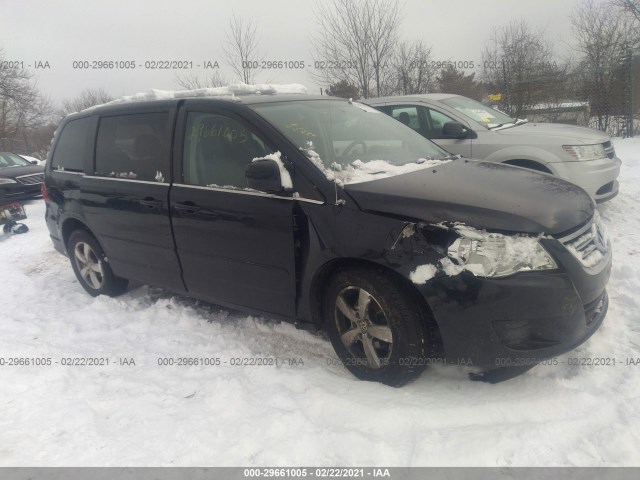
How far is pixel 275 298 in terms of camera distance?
3.20m

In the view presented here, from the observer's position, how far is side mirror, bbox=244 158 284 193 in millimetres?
2883

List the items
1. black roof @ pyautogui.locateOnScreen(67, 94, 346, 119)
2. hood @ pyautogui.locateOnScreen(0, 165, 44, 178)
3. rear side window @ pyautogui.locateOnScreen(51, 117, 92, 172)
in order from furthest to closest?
hood @ pyautogui.locateOnScreen(0, 165, 44, 178)
rear side window @ pyautogui.locateOnScreen(51, 117, 92, 172)
black roof @ pyautogui.locateOnScreen(67, 94, 346, 119)

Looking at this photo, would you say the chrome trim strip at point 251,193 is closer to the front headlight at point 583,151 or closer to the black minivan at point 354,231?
the black minivan at point 354,231

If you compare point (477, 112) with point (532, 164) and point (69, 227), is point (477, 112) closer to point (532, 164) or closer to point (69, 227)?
point (532, 164)

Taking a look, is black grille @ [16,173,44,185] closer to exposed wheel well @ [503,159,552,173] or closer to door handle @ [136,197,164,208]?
door handle @ [136,197,164,208]

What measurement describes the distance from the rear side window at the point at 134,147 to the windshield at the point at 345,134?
96cm

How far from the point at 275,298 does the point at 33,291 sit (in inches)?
140

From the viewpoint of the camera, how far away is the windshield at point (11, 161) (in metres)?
12.9

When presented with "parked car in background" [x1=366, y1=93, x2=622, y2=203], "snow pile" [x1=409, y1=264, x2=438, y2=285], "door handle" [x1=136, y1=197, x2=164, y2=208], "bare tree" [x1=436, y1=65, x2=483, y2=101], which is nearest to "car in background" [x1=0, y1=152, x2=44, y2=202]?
"door handle" [x1=136, y1=197, x2=164, y2=208]

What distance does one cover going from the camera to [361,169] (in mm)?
3121

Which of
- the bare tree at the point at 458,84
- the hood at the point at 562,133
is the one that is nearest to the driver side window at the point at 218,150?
the hood at the point at 562,133

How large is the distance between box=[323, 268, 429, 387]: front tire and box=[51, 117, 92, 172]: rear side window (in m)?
3.21

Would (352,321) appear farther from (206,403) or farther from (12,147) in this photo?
(12,147)

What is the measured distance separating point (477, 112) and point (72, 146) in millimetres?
5219
